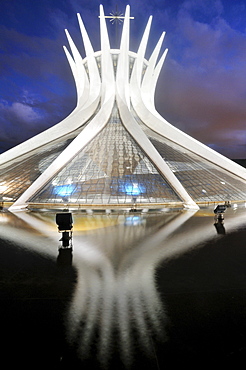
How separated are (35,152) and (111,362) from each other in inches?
770

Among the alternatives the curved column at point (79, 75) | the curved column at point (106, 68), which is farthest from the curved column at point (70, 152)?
the curved column at point (79, 75)

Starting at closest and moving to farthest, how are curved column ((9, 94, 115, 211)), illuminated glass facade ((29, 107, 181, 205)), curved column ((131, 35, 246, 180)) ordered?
1. curved column ((9, 94, 115, 211))
2. illuminated glass facade ((29, 107, 181, 205))
3. curved column ((131, 35, 246, 180))

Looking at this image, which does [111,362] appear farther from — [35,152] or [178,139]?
[35,152]

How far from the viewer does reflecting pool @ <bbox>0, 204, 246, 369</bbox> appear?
2.23m

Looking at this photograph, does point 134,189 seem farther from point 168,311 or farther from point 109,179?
point 168,311

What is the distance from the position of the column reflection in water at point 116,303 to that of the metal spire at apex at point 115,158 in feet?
27.3

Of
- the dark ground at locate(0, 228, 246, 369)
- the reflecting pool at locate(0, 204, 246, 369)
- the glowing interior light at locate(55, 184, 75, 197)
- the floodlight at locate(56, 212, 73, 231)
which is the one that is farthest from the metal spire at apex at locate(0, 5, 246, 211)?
the dark ground at locate(0, 228, 246, 369)

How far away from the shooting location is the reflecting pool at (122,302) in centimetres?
223

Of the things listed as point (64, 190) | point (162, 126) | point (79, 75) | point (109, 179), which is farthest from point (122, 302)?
point (79, 75)

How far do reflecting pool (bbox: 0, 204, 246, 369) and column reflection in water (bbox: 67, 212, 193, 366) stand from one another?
12mm

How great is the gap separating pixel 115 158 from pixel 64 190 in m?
4.56

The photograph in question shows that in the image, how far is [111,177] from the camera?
15258 mm

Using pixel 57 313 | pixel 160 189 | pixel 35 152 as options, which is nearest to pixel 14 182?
pixel 35 152

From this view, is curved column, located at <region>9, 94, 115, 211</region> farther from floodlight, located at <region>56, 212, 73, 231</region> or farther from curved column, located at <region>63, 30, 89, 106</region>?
floodlight, located at <region>56, 212, 73, 231</region>
